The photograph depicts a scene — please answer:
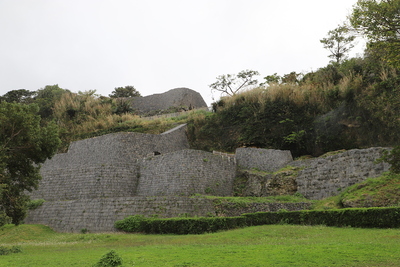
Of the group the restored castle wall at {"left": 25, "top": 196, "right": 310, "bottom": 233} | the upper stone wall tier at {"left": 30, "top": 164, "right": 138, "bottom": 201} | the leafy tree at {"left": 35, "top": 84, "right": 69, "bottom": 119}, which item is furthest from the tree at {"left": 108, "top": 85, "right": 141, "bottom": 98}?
the restored castle wall at {"left": 25, "top": 196, "right": 310, "bottom": 233}

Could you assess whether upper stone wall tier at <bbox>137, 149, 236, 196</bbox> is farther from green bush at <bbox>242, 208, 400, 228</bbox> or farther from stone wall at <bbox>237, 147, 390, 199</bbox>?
green bush at <bbox>242, 208, 400, 228</bbox>

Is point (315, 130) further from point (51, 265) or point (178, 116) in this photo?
point (51, 265)

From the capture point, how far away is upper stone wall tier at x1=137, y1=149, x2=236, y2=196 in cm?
2028

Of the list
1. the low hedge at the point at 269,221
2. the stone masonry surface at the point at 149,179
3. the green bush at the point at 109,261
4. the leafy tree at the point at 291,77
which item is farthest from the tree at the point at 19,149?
the leafy tree at the point at 291,77

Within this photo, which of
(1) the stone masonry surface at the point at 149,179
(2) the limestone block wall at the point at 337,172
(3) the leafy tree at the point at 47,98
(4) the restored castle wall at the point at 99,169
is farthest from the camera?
(3) the leafy tree at the point at 47,98

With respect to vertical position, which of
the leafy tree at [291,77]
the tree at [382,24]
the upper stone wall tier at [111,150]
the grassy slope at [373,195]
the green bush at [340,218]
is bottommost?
the green bush at [340,218]

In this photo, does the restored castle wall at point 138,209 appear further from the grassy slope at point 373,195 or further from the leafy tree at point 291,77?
the leafy tree at point 291,77

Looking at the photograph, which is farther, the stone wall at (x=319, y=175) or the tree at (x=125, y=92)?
→ the tree at (x=125, y=92)

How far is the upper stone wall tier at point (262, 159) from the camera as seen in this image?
77.3ft

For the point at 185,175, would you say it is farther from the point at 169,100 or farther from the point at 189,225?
the point at 169,100

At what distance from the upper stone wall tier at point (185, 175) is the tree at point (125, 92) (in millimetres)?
40800

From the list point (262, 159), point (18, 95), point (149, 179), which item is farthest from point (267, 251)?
point (18, 95)

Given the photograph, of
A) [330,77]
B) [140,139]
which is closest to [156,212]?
[140,139]

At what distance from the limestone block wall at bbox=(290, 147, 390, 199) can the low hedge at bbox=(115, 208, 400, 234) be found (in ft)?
18.3
